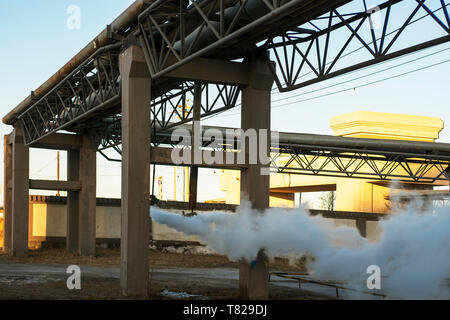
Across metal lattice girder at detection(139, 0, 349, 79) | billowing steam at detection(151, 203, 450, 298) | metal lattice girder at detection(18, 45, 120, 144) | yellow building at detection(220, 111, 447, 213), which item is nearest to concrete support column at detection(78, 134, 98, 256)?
metal lattice girder at detection(18, 45, 120, 144)

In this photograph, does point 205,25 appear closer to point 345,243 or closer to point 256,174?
point 256,174

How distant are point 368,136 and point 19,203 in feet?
87.3

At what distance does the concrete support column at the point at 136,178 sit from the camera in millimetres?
17219

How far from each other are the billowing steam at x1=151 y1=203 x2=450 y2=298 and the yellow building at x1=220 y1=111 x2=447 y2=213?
2746cm

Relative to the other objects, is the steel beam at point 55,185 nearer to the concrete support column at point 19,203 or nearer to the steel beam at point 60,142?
the concrete support column at point 19,203

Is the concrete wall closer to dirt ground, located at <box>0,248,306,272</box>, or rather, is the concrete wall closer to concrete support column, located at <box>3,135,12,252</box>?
Answer: dirt ground, located at <box>0,248,306,272</box>

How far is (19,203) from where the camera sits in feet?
111

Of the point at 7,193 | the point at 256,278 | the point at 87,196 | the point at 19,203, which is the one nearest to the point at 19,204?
the point at 19,203

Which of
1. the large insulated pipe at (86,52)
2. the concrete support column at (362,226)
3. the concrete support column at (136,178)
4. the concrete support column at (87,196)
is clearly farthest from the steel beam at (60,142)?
the concrete support column at (362,226)

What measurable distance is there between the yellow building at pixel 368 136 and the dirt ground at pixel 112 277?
1359 cm

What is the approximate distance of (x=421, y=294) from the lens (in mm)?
15141

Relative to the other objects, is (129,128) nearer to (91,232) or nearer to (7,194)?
(91,232)

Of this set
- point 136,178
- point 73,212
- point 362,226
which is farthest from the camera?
point 362,226
